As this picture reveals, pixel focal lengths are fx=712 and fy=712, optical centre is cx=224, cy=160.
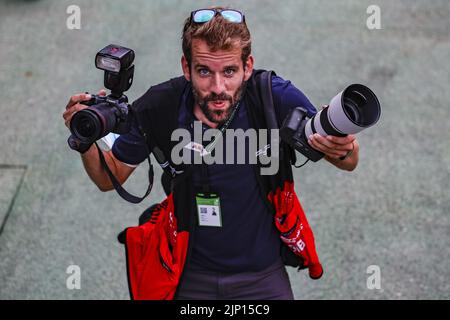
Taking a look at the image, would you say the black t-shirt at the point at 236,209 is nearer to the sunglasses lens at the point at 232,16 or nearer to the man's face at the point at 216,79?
the man's face at the point at 216,79

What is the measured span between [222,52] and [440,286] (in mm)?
2467

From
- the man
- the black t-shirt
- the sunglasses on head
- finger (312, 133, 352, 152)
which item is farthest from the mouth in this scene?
finger (312, 133, 352, 152)

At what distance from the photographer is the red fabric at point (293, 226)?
131 inches

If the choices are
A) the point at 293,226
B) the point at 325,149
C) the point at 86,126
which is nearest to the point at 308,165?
the point at 293,226

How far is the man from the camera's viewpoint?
3.15 m

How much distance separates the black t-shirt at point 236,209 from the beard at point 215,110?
0.06 metres

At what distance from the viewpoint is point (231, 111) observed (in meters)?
3.24

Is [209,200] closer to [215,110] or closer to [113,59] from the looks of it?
[215,110]

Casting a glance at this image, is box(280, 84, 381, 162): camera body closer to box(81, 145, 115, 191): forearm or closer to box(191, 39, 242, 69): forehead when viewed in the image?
box(191, 39, 242, 69): forehead

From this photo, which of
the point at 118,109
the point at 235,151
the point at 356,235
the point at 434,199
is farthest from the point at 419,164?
the point at 118,109

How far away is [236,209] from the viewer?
3.36 m

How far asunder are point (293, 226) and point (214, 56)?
90 centimetres

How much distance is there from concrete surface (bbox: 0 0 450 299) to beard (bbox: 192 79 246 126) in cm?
188

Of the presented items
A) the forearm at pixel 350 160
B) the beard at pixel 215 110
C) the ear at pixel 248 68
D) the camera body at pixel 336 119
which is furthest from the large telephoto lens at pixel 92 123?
the forearm at pixel 350 160
